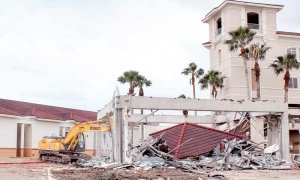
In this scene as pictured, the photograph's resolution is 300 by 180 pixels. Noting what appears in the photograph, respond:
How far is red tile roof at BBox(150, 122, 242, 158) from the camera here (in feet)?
107

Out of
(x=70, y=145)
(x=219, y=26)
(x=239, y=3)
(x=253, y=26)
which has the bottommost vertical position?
(x=70, y=145)

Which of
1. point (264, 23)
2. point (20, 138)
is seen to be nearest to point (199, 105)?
point (20, 138)

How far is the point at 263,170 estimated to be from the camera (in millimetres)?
29688

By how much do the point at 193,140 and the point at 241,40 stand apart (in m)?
20.6

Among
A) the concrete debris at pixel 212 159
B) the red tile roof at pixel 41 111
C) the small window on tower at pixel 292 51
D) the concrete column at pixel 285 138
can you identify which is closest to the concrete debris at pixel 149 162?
the concrete debris at pixel 212 159

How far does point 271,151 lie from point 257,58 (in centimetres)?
1978

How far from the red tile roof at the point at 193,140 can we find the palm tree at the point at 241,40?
17.8 metres

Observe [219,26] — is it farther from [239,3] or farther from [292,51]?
[292,51]

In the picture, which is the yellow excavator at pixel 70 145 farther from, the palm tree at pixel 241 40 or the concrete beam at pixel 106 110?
the palm tree at pixel 241 40

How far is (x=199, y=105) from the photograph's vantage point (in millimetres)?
32656

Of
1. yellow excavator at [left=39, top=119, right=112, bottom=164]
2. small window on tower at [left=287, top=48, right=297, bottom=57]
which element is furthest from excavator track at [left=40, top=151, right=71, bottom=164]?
small window on tower at [left=287, top=48, right=297, bottom=57]

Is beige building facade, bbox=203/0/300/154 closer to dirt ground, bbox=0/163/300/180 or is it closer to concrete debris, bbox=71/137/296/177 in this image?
concrete debris, bbox=71/137/296/177

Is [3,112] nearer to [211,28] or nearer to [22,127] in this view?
[22,127]

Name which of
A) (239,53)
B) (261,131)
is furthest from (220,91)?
(261,131)
